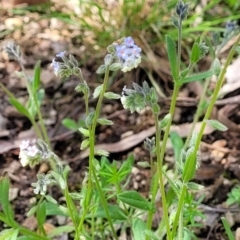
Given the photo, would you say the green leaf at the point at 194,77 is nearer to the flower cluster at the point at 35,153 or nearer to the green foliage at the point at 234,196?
the flower cluster at the point at 35,153

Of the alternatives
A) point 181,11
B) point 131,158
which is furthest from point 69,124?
point 181,11

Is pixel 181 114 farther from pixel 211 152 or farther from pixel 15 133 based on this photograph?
pixel 15 133

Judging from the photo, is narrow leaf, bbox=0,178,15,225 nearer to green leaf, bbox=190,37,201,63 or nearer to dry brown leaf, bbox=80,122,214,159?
green leaf, bbox=190,37,201,63

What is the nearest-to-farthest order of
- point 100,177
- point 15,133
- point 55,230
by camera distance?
1. point 100,177
2. point 55,230
3. point 15,133

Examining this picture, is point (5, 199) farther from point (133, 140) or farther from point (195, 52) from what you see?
point (133, 140)

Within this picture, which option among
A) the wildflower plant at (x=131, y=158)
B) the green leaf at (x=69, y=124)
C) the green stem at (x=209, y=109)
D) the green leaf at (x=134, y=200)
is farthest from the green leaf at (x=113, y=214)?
the green leaf at (x=69, y=124)

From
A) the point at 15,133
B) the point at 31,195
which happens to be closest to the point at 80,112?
the point at 15,133
